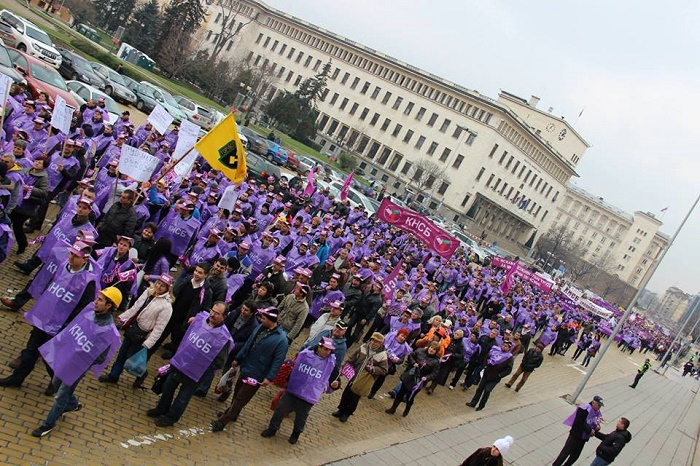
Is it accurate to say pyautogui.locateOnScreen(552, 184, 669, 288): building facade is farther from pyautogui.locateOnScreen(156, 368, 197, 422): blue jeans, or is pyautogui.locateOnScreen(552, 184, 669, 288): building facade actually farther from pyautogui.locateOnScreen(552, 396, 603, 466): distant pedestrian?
pyautogui.locateOnScreen(156, 368, 197, 422): blue jeans

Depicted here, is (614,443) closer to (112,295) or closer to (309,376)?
(309,376)

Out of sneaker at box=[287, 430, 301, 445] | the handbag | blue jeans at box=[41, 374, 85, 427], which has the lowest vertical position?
sneaker at box=[287, 430, 301, 445]

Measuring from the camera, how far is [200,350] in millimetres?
6754

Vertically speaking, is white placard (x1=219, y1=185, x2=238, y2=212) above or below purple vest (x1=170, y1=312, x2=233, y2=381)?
above

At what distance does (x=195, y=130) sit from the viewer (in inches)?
490

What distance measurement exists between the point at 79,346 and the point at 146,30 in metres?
65.8

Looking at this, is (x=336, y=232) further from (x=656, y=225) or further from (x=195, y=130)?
(x=656, y=225)

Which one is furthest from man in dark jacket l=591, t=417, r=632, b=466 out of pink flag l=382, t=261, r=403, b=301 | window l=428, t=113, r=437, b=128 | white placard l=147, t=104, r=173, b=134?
window l=428, t=113, r=437, b=128

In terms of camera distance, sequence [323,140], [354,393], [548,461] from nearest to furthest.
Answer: [354,393]
[548,461]
[323,140]

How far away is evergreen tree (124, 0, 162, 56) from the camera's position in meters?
62.3

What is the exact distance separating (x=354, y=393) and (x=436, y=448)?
1.83 m

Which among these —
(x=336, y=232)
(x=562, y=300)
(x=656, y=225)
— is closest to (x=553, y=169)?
(x=656, y=225)

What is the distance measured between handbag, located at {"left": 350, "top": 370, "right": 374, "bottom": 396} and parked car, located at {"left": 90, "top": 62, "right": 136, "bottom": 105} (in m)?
25.4

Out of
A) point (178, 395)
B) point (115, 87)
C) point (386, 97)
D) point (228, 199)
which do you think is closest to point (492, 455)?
point (178, 395)
